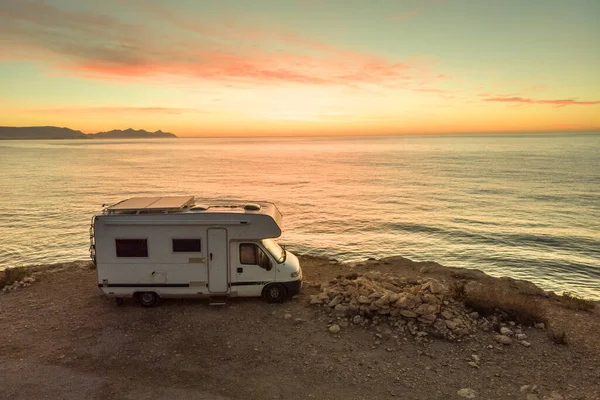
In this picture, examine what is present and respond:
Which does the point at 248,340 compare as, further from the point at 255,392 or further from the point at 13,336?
the point at 13,336

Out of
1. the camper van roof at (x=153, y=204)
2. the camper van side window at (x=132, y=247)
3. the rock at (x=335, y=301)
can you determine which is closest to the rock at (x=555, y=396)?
the rock at (x=335, y=301)

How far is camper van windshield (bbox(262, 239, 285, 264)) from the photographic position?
14992 millimetres

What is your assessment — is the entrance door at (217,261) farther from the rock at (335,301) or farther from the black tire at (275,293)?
the rock at (335,301)

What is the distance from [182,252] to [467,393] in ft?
32.5

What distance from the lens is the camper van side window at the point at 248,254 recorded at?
48.1 feet


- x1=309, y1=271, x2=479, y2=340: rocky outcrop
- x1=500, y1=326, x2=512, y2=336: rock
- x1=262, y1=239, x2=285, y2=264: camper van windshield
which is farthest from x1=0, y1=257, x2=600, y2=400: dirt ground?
x1=262, y1=239, x2=285, y2=264: camper van windshield

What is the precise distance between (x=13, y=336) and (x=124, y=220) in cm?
496

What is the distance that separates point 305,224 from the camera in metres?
40.3

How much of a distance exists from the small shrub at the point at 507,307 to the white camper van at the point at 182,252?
687cm

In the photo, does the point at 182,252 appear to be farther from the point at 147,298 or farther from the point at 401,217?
the point at 401,217

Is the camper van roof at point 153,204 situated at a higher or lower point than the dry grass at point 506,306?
higher

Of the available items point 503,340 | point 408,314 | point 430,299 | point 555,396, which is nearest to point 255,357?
point 408,314

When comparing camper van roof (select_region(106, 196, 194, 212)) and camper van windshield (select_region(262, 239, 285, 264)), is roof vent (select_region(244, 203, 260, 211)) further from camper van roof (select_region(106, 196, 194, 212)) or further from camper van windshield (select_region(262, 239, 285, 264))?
camper van roof (select_region(106, 196, 194, 212))

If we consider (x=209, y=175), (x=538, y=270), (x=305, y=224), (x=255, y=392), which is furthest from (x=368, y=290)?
(x=209, y=175)
